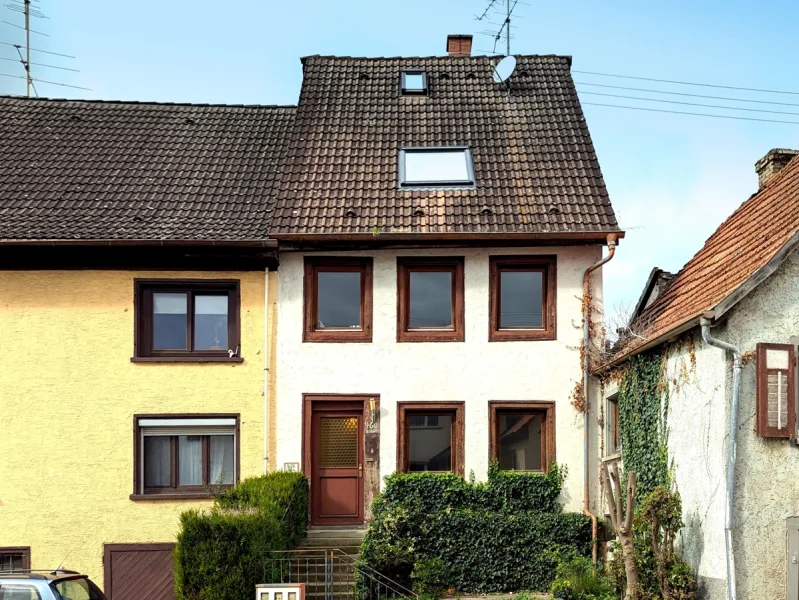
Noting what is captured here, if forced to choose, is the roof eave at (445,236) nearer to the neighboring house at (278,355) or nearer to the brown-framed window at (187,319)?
the neighboring house at (278,355)

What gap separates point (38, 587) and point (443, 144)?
36.4ft

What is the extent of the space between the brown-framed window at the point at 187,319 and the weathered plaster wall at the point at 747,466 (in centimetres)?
823

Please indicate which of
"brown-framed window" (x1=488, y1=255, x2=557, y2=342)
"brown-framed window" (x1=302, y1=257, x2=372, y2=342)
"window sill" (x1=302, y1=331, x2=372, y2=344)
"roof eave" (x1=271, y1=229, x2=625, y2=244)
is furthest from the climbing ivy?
"brown-framed window" (x1=302, y1=257, x2=372, y2=342)

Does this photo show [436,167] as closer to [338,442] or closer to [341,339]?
[341,339]

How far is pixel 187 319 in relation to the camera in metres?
18.2

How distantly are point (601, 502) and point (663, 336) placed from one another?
181 inches

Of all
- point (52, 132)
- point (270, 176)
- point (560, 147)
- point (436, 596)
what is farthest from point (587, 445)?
point (52, 132)

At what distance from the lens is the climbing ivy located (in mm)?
14812

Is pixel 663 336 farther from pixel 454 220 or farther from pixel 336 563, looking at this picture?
pixel 336 563

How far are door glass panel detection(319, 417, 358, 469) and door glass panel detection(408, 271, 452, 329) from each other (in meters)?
2.06

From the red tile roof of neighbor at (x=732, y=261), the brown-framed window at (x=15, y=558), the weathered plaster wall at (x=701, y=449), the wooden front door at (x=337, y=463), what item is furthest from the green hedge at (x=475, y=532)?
the brown-framed window at (x=15, y=558)

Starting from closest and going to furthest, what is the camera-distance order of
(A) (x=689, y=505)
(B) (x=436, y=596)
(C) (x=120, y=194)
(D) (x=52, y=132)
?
(A) (x=689, y=505)
(B) (x=436, y=596)
(C) (x=120, y=194)
(D) (x=52, y=132)

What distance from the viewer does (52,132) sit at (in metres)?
21.2

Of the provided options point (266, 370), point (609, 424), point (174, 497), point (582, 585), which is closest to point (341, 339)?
point (266, 370)
